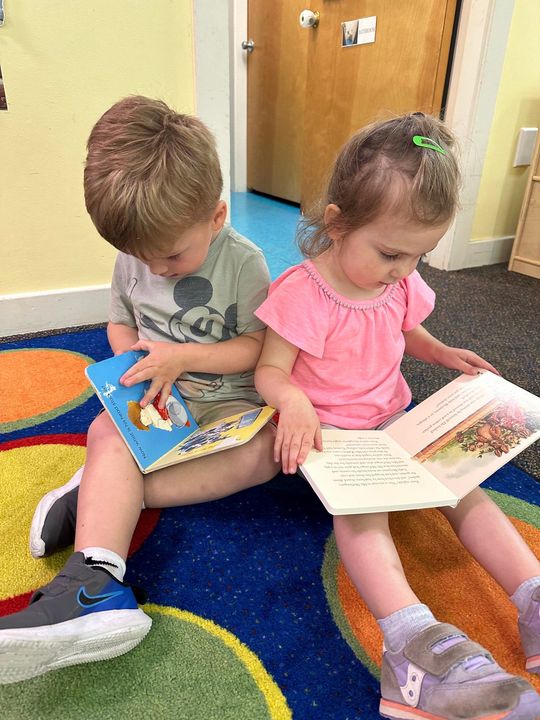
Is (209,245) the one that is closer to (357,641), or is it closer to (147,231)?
(147,231)

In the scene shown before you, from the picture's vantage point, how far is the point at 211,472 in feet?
2.17

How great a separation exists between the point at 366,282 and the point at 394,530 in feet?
1.05

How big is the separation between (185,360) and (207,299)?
98mm

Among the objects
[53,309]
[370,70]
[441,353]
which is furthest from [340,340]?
[370,70]

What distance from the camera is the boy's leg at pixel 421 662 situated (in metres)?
0.40

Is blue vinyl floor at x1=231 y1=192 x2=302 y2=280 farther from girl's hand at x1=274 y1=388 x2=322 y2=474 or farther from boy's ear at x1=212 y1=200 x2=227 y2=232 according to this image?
girl's hand at x1=274 y1=388 x2=322 y2=474

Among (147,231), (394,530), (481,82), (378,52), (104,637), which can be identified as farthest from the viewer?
(378,52)

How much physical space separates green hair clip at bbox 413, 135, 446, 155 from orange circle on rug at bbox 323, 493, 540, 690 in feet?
1.51

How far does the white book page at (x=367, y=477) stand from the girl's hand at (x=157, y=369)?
0.21m

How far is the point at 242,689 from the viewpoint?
18.8 inches

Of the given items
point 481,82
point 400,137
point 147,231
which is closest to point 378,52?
point 481,82

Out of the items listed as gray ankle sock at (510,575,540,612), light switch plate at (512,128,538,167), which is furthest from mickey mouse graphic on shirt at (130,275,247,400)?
light switch plate at (512,128,538,167)

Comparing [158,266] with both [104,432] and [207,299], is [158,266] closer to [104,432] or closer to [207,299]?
[207,299]

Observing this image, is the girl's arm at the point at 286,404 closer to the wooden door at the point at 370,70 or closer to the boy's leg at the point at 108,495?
the boy's leg at the point at 108,495
